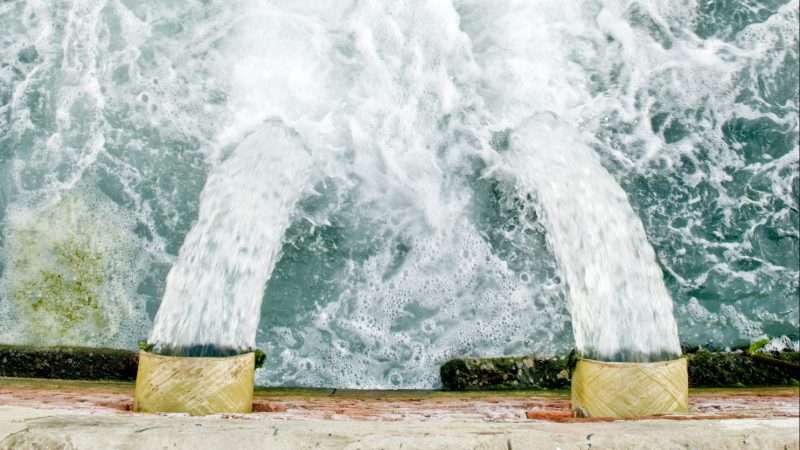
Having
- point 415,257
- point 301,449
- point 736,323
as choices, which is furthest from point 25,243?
point 736,323

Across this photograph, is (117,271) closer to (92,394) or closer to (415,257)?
(92,394)

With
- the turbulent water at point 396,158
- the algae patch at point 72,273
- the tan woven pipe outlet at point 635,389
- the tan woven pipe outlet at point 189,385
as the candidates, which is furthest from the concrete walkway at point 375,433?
the algae patch at point 72,273

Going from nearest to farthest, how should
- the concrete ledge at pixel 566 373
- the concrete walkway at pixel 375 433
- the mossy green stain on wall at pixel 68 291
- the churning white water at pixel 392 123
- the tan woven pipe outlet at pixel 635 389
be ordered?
1. the concrete walkway at pixel 375 433
2. the tan woven pipe outlet at pixel 635 389
3. the concrete ledge at pixel 566 373
4. the churning white water at pixel 392 123
5. the mossy green stain on wall at pixel 68 291

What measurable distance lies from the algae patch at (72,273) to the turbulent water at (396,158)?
0.02 m

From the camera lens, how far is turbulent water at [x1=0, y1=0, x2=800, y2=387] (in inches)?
199

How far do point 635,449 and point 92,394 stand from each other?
8.94 ft

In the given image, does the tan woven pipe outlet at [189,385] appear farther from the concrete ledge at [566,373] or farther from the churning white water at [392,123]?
the concrete ledge at [566,373]

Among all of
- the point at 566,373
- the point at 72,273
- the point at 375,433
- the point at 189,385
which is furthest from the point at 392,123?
the point at 375,433

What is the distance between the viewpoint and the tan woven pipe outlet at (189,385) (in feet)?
9.91

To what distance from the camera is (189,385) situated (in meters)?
3.03

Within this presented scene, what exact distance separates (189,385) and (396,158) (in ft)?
9.27

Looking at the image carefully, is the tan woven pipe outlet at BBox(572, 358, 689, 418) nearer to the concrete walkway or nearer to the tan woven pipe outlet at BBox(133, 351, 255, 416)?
the concrete walkway

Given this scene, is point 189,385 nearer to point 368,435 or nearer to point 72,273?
point 368,435

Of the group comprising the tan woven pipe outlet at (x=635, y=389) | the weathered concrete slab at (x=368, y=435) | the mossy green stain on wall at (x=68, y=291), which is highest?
the mossy green stain on wall at (x=68, y=291)
